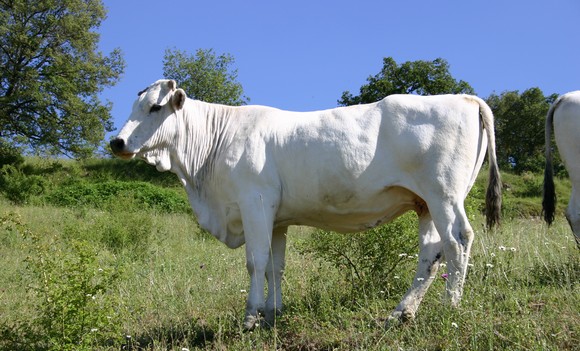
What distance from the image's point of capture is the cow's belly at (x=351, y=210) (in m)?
5.38

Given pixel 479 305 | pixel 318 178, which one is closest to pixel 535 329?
pixel 479 305

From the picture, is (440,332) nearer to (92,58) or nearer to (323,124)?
(323,124)

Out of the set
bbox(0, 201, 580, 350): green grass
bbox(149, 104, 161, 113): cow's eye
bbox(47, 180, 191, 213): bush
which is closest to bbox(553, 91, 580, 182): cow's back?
bbox(0, 201, 580, 350): green grass

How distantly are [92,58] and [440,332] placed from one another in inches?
1247

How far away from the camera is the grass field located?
458 centimetres

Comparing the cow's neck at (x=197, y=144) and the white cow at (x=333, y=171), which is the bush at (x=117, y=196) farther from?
the white cow at (x=333, y=171)

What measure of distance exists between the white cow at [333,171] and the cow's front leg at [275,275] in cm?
1

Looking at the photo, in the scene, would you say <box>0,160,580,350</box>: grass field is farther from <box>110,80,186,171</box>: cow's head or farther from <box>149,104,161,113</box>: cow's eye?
<box>149,104,161,113</box>: cow's eye

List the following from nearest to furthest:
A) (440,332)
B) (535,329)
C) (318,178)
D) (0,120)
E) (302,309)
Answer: (535,329) → (440,332) → (318,178) → (302,309) → (0,120)

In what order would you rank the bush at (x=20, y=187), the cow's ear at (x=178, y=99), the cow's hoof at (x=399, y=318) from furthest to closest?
the bush at (x=20, y=187) → the cow's ear at (x=178, y=99) → the cow's hoof at (x=399, y=318)

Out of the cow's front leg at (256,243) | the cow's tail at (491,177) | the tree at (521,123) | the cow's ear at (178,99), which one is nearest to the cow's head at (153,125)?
the cow's ear at (178,99)

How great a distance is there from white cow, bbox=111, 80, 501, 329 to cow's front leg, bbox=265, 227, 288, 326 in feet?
0.03

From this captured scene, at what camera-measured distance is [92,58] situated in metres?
33.0

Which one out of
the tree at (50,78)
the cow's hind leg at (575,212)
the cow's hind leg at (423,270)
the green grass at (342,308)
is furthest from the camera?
the tree at (50,78)
